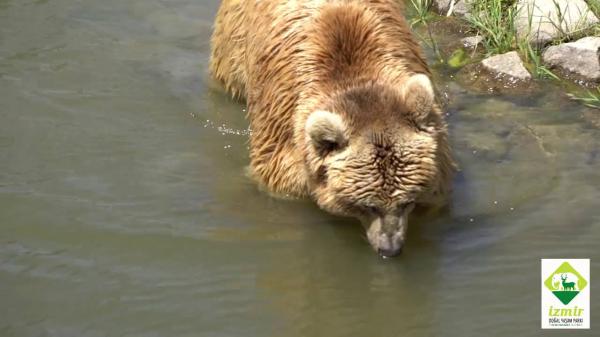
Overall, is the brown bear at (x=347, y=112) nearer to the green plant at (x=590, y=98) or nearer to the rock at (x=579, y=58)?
the green plant at (x=590, y=98)

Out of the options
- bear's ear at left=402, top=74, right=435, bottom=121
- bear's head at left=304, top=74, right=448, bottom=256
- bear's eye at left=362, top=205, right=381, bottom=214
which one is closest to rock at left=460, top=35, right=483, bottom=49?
bear's head at left=304, top=74, right=448, bottom=256

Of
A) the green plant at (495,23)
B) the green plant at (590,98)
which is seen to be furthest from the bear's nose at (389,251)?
the green plant at (495,23)

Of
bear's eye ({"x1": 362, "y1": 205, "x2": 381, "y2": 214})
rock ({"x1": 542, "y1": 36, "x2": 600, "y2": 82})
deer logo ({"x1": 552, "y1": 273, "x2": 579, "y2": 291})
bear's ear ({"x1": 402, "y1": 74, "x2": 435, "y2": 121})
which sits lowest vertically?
deer logo ({"x1": 552, "y1": 273, "x2": 579, "y2": 291})

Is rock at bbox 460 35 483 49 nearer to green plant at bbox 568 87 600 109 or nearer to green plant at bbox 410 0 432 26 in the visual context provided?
green plant at bbox 410 0 432 26

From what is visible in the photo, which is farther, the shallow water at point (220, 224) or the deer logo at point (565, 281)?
the deer logo at point (565, 281)

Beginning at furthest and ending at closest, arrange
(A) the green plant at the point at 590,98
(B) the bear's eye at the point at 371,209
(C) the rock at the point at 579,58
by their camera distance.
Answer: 1. (C) the rock at the point at 579,58
2. (A) the green plant at the point at 590,98
3. (B) the bear's eye at the point at 371,209

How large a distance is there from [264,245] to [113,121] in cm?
235

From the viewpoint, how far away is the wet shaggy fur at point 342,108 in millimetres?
6328

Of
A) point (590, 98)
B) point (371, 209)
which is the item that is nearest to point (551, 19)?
point (590, 98)

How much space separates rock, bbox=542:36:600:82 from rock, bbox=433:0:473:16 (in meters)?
1.26

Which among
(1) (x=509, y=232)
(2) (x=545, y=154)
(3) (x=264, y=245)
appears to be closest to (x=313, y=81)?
(3) (x=264, y=245)

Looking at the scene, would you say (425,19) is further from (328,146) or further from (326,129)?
(326,129)

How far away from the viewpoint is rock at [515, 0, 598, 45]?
31.3 ft

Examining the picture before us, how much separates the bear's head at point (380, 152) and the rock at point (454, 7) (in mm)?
4035
